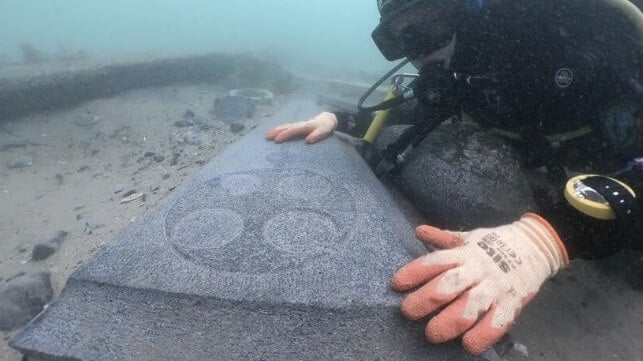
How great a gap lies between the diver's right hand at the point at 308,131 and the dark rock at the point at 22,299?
203 centimetres

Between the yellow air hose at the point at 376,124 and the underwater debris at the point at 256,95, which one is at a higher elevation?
the yellow air hose at the point at 376,124

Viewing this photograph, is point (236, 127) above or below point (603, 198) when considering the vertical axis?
below

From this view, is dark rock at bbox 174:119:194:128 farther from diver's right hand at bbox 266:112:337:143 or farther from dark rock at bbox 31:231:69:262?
diver's right hand at bbox 266:112:337:143

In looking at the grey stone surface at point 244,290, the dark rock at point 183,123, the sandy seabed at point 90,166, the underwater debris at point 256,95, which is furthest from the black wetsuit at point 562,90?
the underwater debris at point 256,95

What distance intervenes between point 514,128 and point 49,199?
16.5 ft

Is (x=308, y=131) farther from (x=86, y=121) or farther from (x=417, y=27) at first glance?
(x=86, y=121)

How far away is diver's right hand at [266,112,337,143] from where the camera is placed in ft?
9.85

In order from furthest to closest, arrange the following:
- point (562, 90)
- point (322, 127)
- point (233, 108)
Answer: point (233, 108) → point (322, 127) → point (562, 90)

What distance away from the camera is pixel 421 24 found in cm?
212

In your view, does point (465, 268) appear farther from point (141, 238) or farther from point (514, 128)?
point (141, 238)

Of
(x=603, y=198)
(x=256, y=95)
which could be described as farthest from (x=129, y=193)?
(x=256, y=95)

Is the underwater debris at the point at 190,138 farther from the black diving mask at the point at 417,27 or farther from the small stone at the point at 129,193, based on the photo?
the black diving mask at the point at 417,27

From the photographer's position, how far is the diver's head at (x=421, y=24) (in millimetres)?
2084

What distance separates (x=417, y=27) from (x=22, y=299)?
Result: 3200 mm
